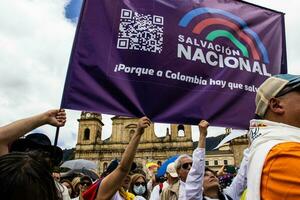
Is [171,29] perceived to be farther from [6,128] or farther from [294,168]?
[294,168]

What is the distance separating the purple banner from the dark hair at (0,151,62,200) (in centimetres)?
160

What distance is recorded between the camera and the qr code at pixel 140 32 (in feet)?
10.1

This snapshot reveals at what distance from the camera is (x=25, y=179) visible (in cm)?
95

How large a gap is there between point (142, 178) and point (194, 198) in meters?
1.86

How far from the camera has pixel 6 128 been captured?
72.2 inches

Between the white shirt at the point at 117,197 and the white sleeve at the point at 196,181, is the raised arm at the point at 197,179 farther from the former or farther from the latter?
the white shirt at the point at 117,197

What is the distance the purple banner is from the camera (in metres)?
2.87

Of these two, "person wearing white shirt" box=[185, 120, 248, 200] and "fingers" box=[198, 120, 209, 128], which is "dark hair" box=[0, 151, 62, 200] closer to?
"person wearing white shirt" box=[185, 120, 248, 200]

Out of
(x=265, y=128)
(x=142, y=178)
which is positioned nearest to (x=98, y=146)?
(x=142, y=178)

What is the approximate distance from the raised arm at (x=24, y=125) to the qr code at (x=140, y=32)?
1.12 m

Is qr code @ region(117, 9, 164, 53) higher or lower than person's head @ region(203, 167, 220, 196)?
higher

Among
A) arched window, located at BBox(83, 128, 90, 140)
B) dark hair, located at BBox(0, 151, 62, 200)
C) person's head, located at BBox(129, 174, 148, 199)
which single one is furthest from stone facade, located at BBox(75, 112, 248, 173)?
dark hair, located at BBox(0, 151, 62, 200)

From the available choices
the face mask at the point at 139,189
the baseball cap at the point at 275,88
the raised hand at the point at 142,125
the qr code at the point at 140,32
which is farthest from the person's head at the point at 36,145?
the face mask at the point at 139,189

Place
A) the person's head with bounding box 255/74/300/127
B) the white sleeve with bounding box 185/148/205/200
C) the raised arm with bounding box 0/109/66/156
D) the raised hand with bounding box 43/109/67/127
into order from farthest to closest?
the white sleeve with bounding box 185/148/205/200
the raised hand with bounding box 43/109/67/127
the raised arm with bounding box 0/109/66/156
the person's head with bounding box 255/74/300/127
